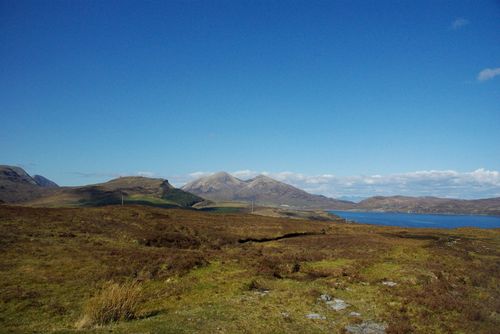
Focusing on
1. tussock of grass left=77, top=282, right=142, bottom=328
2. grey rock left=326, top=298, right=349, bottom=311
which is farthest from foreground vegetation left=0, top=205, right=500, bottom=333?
grey rock left=326, top=298, right=349, bottom=311

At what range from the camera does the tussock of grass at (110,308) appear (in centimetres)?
1442

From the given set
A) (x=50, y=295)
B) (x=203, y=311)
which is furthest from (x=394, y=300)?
(x=50, y=295)

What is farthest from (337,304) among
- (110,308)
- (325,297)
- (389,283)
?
(110,308)

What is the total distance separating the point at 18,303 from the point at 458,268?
1270 inches

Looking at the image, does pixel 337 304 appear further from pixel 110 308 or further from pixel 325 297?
pixel 110 308

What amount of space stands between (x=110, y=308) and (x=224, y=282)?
410 inches

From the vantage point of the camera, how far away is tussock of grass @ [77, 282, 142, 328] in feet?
47.3

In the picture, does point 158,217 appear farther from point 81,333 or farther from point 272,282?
point 81,333


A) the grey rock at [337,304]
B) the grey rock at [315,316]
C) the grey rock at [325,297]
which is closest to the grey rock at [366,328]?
the grey rock at [315,316]

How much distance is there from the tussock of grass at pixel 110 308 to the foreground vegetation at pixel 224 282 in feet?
0.15

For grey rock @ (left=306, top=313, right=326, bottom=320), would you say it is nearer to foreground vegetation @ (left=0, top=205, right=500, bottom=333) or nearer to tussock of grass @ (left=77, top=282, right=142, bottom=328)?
foreground vegetation @ (left=0, top=205, right=500, bottom=333)

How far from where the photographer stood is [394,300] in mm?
20234

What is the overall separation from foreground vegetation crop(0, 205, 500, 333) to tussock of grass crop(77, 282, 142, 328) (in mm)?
44

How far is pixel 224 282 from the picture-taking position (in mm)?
24469
